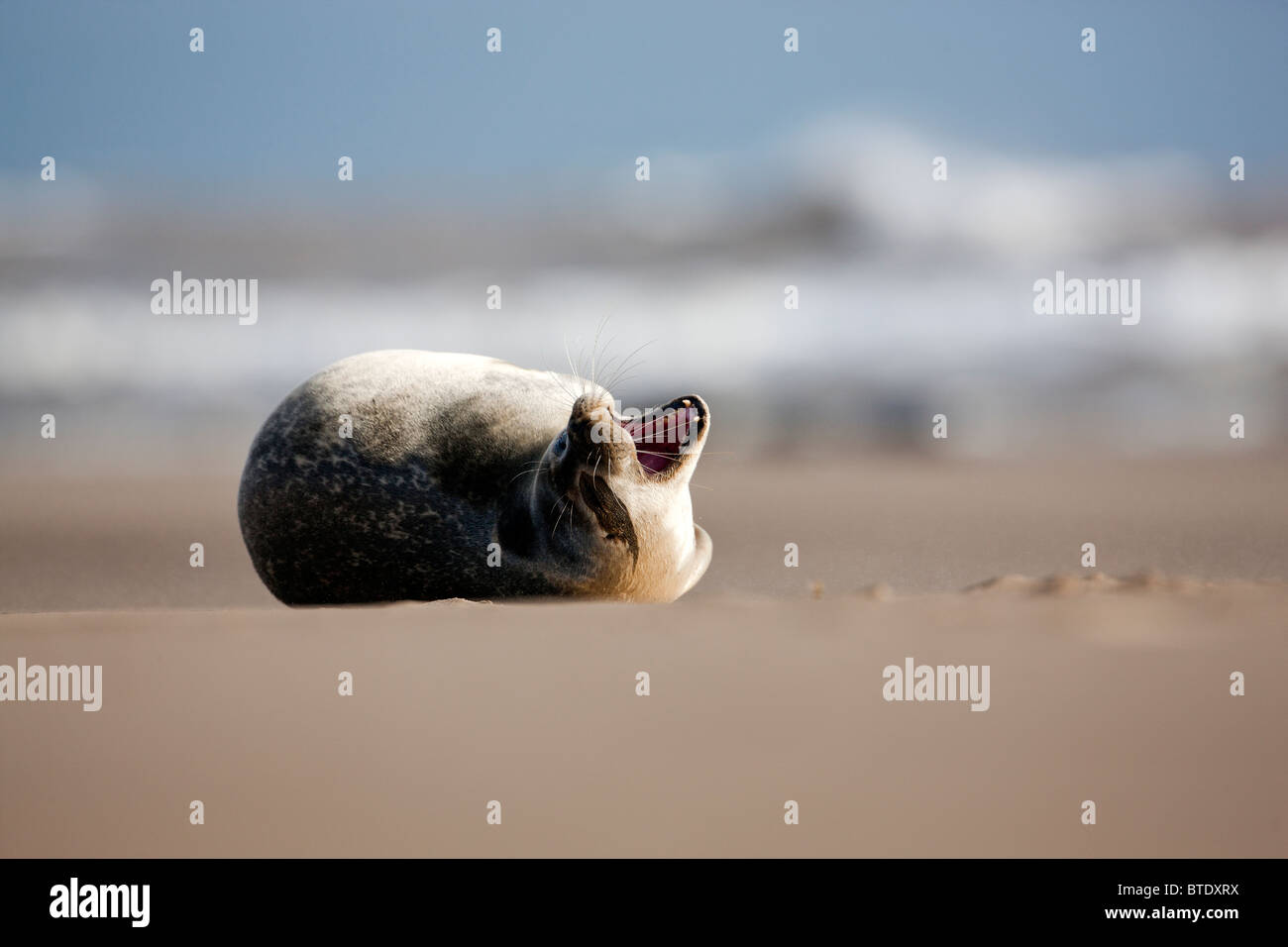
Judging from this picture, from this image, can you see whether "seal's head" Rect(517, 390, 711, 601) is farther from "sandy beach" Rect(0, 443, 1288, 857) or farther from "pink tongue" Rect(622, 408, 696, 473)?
"sandy beach" Rect(0, 443, 1288, 857)

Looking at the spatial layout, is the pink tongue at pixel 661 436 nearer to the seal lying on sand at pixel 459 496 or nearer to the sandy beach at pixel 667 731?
the seal lying on sand at pixel 459 496

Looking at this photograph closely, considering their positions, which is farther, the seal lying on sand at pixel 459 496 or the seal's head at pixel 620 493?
the seal lying on sand at pixel 459 496

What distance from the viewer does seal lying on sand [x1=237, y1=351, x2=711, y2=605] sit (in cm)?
495

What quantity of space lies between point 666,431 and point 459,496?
2.95ft

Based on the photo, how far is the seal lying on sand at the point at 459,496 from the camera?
4.95 meters

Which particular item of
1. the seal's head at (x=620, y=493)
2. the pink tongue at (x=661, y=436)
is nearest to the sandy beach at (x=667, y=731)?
the seal's head at (x=620, y=493)

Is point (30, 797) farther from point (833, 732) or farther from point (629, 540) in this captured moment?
point (629, 540)

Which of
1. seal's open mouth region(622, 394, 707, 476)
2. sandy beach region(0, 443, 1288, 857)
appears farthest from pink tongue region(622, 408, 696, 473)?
sandy beach region(0, 443, 1288, 857)

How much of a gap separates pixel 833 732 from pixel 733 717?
0.84 ft

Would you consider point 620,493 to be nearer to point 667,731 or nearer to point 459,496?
point 459,496

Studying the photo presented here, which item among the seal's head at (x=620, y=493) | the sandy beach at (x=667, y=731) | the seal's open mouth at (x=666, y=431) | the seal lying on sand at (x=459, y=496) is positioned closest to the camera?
the sandy beach at (x=667, y=731)

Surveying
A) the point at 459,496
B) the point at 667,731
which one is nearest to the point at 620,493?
the point at 459,496

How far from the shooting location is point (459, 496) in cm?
509

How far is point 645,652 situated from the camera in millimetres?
3572
